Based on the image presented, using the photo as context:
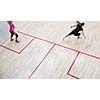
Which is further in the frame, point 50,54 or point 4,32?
point 4,32

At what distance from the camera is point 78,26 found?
188 cm

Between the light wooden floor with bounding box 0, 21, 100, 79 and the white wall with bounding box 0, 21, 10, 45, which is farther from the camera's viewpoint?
the white wall with bounding box 0, 21, 10, 45

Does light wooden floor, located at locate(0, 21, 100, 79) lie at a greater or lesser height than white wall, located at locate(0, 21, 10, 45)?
lesser

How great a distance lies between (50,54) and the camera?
173 cm

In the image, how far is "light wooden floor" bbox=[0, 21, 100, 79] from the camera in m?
1.53

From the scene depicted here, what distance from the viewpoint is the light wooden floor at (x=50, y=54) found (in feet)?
5.03

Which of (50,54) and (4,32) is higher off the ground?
(4,32)

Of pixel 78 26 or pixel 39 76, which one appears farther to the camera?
pixel 78 26

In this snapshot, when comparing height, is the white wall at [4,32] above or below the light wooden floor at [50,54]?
above
